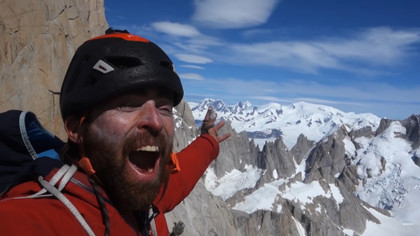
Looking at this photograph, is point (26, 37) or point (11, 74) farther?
point (26, 37)

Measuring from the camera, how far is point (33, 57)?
1983 centimetres

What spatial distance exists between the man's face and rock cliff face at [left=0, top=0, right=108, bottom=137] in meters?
16.0

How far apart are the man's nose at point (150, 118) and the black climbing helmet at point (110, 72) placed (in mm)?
216

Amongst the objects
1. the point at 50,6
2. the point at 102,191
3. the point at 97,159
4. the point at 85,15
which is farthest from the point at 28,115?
the point at 85,15

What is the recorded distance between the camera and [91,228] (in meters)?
2.94

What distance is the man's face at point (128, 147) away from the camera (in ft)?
10.6

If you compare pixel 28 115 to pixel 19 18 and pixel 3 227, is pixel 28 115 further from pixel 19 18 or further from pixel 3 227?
pixel 19 18

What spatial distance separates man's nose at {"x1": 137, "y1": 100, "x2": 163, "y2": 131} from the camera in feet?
10.8

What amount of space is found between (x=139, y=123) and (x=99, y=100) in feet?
1.46

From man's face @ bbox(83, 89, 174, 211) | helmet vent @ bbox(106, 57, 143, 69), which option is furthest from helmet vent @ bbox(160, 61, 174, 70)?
man's face @ bbox(83, 89, 174, 211)

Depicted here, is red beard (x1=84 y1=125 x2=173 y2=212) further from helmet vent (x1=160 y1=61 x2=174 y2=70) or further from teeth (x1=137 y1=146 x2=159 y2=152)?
helmet vent (x1=160 y1=61 x2=174 y2=70)

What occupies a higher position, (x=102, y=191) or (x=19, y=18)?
(x=19, y=18)

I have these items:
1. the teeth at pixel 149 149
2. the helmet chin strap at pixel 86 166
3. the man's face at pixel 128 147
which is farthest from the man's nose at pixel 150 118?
the helmet chin strap at pixel 86 166

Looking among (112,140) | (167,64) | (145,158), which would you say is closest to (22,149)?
(112,140)
